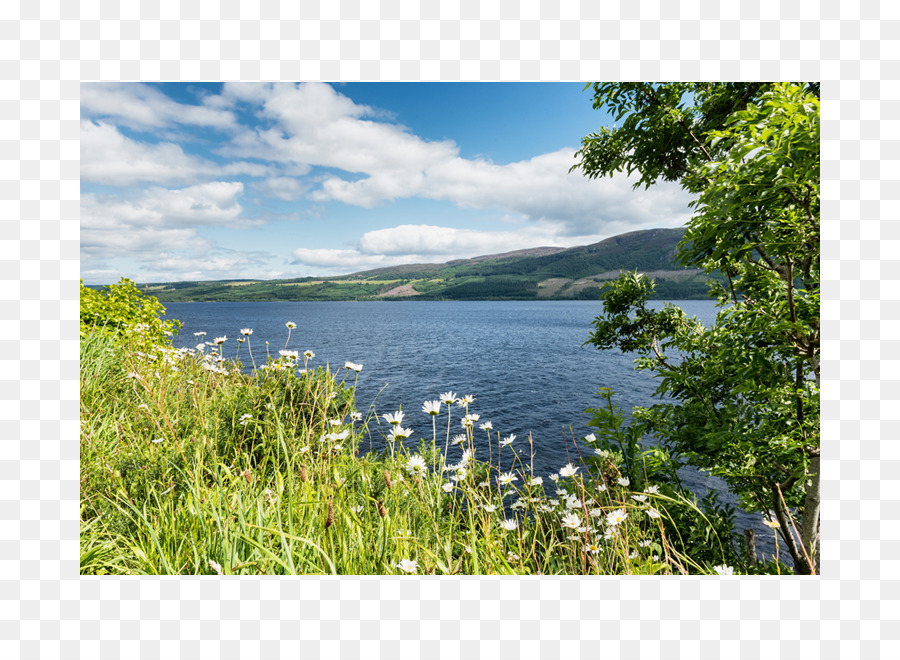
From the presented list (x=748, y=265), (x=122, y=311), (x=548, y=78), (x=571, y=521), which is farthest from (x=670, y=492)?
(x=122, y=311)

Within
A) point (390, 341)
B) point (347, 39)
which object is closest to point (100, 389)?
point (347, 39)

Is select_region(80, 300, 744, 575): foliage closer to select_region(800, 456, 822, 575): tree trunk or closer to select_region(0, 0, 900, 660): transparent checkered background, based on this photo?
select_region(0, 0, 900, 660): transparent checkered background

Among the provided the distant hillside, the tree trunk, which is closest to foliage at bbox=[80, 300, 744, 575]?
the tree trunk

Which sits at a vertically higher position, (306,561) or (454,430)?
(306,561)

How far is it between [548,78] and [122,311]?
640 centimetres

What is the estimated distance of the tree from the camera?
180cm

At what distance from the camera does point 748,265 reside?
2.54m

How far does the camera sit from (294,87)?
2850 mm

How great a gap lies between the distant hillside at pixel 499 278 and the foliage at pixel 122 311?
23.0 ft
